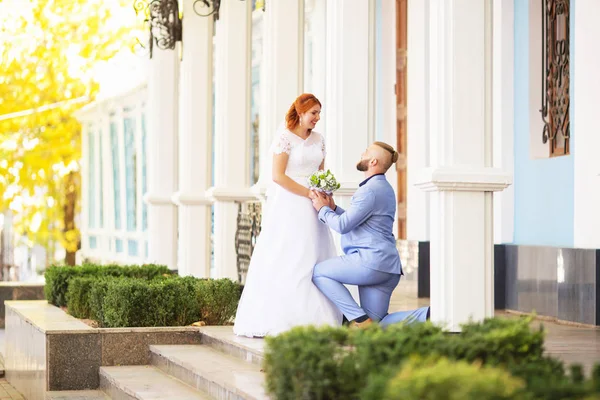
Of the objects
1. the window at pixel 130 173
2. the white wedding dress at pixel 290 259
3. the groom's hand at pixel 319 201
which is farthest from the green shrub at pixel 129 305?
the window at pixel 130 173

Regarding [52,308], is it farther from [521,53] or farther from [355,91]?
[521,53]

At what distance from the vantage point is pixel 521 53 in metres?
11.7

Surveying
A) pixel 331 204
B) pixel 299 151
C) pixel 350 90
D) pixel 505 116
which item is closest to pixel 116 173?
pixel 505 116

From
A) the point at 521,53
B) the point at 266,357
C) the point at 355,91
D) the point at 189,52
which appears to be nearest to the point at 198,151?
the point at 189,52

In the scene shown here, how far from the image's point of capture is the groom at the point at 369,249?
26.3 feet

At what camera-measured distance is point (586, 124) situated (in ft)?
33.5

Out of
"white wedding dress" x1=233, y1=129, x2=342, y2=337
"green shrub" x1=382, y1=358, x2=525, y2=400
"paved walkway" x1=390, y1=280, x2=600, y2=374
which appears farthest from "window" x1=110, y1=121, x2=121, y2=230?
"green shrub" x1=382, y1=358, x2=525, y2=400

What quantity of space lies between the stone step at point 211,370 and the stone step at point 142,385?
0.24ft

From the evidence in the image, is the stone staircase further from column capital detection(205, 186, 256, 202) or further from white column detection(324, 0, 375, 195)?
column capital detection(205, 186, 256, 202)

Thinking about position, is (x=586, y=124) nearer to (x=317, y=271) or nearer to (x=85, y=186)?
(x=317, y=271)

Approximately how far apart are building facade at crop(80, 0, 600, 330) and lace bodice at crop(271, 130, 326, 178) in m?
0.55

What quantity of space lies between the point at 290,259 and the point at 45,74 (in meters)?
15.5

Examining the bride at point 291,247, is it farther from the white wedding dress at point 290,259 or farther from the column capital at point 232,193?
the column capital at point 232,193

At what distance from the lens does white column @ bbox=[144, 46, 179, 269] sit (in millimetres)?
16188
